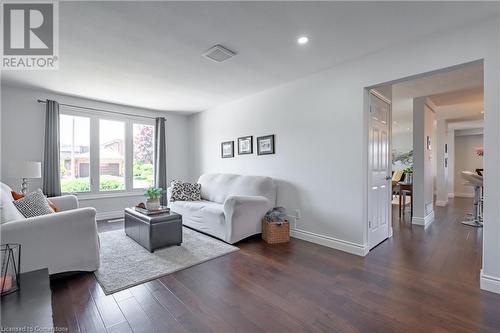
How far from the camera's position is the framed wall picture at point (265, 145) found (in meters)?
3.98

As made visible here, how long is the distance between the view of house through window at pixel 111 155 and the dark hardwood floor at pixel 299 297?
300 cm

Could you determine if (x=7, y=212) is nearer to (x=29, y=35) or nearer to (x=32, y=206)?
(x=32, y=206)

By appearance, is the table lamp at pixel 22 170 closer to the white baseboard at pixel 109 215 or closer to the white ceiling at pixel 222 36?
the white ceiling at pixel 222 36

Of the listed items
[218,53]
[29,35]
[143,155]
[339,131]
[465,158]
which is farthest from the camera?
[465,158]

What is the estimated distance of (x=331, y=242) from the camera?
316 cm

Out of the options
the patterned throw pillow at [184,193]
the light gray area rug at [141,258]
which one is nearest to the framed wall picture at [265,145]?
the patterned throw pillow at [184,193]

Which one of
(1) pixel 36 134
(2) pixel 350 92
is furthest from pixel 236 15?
(1) pixel 36 134

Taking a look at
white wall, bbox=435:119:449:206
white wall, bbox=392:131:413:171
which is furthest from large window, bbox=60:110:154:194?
white wall, bbox=392:131:413:171

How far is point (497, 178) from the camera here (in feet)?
6.55

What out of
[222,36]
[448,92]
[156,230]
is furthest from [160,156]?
[448,92]

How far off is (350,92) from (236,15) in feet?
5.70

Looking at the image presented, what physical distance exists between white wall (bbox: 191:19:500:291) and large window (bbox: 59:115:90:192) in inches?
125

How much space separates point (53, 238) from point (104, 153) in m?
Answer: 3.18

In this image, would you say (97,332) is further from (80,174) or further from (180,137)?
(180,137)
